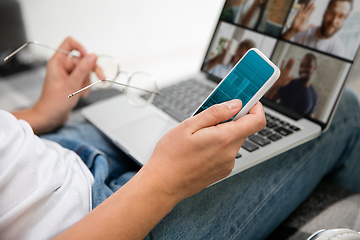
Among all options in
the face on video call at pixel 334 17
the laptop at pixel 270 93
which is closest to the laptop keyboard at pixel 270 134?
the laptop at pixel 270 93

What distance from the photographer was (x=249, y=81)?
38cm

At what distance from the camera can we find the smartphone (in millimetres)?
361

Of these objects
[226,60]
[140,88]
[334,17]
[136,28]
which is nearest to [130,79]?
[140,88]

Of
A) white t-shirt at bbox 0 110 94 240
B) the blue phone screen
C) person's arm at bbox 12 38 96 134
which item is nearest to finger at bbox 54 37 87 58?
person's arm at bbox 12 38 96 134

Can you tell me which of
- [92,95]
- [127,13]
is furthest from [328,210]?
[127,13]

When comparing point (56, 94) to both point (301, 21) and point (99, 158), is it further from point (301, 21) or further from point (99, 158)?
point (301, 21)

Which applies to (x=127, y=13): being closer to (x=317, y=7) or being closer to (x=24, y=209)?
(x=317, y=7)

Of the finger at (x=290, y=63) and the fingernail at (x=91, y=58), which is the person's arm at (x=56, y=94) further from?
the finger at (x=290, y=63)

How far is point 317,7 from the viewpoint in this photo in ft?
1.89

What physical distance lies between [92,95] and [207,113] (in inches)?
36.2

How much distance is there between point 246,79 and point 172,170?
7.2 inches

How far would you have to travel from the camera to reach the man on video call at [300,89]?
589 millimetres

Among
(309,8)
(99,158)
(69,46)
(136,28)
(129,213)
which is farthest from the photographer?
(136,28)

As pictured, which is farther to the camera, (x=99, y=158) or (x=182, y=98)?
(x=182, y=98)
